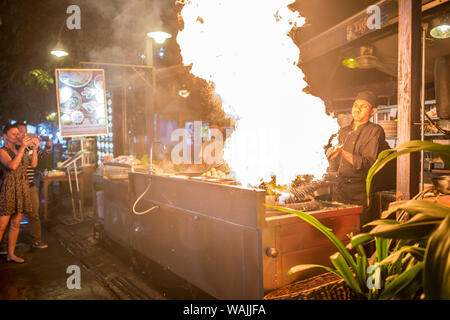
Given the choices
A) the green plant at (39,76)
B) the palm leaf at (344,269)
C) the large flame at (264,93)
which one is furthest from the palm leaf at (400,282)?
the green plant at (39,76)

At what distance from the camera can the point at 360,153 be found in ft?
13.8

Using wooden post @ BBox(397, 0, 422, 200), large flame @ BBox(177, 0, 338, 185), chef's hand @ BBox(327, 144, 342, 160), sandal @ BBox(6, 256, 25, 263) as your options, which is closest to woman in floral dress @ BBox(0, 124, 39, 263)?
sandal @ BBox(6, 256, 25, 263)

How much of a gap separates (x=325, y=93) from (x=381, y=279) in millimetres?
8770

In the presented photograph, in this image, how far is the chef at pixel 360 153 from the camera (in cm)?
407

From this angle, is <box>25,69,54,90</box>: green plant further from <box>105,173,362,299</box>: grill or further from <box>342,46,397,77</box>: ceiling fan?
<box>342,46,397,77</box>: ceiling fan

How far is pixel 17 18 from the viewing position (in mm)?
9516

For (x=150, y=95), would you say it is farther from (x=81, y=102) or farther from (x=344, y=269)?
(x=344, y=269)

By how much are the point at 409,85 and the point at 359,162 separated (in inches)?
47.9

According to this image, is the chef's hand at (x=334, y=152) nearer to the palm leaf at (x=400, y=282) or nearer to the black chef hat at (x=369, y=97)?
the black chef hat at (x=369, y=97)

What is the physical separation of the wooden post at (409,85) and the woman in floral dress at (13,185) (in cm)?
588

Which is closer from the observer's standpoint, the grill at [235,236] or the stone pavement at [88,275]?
the grill at [235,236]

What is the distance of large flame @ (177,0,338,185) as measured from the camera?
3.80 meters

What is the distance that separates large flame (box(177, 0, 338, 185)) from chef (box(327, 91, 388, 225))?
0.42 metres
